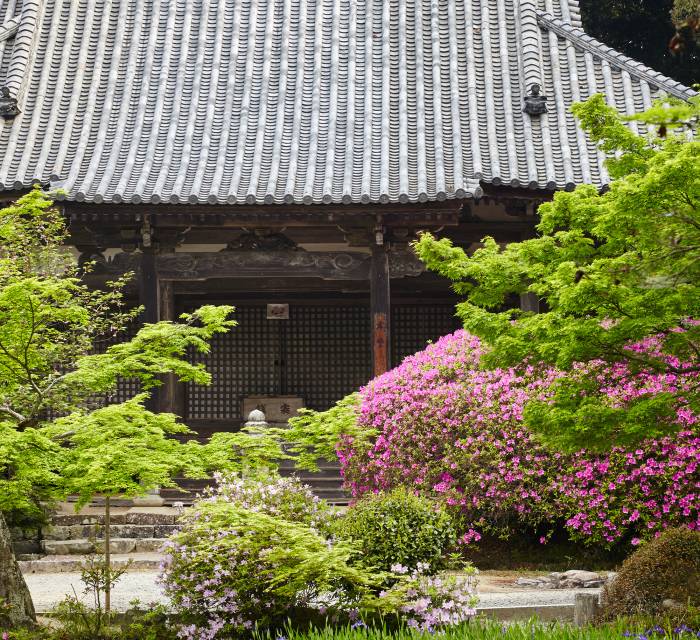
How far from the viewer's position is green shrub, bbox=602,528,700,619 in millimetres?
8016

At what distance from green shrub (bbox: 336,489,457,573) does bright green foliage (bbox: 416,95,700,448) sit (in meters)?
1.62

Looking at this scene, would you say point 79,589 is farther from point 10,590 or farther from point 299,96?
point 299,96

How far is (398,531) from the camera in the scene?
953cm

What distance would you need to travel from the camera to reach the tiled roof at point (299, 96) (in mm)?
15484

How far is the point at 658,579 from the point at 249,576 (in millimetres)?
3002

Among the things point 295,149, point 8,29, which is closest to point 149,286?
point 295,149

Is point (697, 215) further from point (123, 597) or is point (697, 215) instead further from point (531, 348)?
point (123, 597)

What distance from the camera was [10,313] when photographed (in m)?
8.16

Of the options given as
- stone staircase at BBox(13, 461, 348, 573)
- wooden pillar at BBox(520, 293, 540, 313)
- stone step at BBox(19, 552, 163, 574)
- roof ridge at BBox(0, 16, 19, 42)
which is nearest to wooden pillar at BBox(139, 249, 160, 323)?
stone staircase at BBox(13, 461, 348, 573)

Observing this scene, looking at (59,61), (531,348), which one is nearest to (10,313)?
(531,348)

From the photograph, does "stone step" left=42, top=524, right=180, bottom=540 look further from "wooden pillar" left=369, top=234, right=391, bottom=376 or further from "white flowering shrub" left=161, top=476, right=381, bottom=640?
"white flowering shrub" left=161, top=476, right=381, bottom=640

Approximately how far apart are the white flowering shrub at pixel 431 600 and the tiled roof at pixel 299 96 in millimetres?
7276

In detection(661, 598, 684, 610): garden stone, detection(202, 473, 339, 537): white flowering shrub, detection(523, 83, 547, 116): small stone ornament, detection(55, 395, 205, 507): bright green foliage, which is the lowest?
detection(661, 598, 684, 610): garden stone

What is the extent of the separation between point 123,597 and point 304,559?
115 inches
